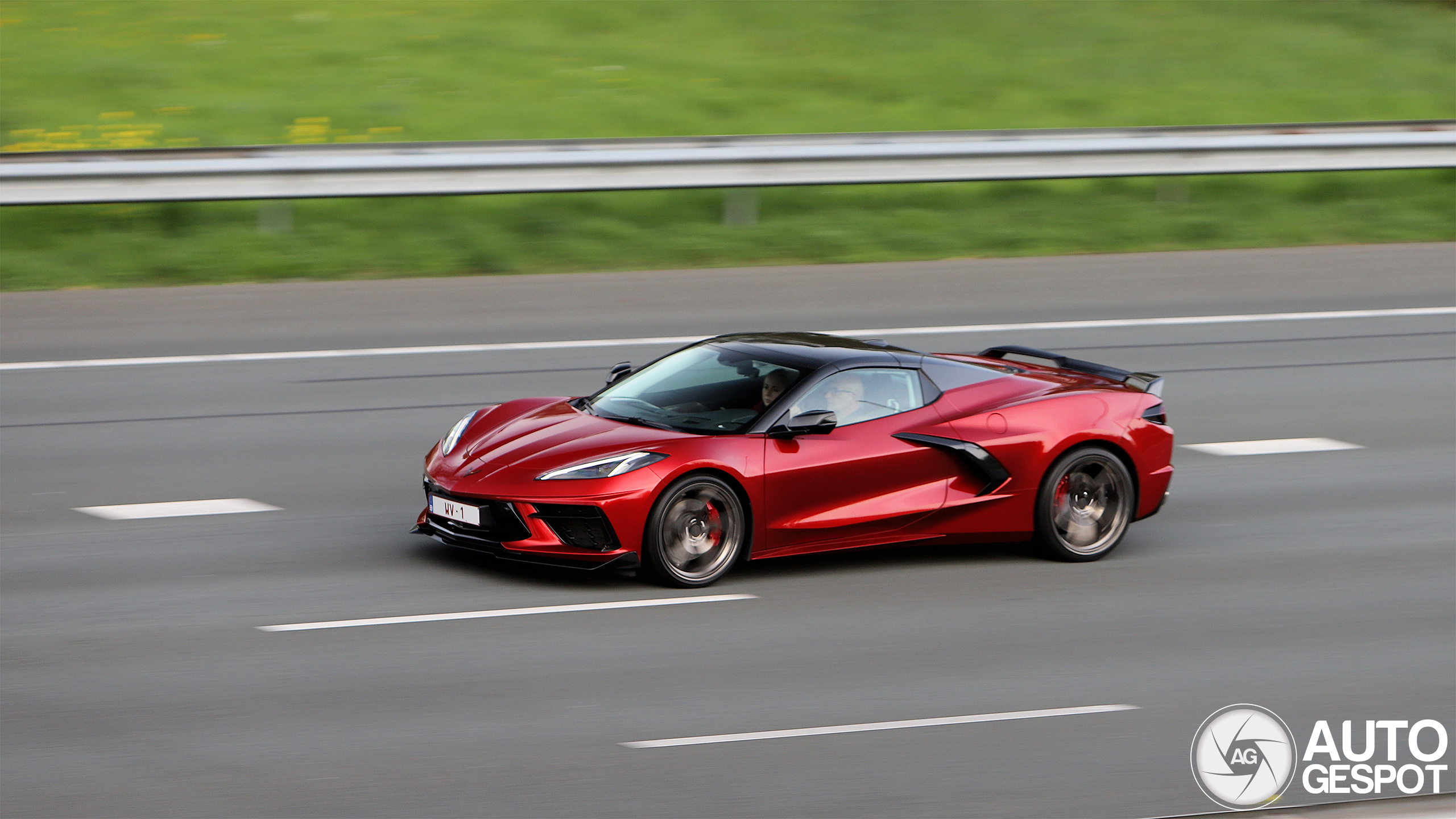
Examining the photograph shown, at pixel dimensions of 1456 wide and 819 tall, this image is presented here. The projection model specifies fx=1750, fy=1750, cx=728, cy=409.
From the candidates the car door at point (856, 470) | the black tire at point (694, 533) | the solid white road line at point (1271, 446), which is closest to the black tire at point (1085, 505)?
the car door at point (856, 470)

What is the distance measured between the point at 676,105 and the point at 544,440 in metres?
11.7

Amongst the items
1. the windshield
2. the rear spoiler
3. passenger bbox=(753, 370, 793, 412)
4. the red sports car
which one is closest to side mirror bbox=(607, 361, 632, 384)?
the red sports car

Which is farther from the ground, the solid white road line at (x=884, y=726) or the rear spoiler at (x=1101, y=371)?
the rear spoiler at (x=1101, y=371)

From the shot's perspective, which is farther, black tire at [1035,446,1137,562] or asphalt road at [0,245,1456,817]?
black tire at [1035,446,1137,562]

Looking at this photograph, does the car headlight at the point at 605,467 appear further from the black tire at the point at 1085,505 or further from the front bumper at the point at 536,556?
the black tire at the point at 1085,505

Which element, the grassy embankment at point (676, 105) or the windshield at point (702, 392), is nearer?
the windshield at point (702, 392)

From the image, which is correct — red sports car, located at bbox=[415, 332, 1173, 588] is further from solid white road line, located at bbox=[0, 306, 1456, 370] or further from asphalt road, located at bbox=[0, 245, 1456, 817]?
solid white road line, located at bbox=[0, 306, 1456, 370]

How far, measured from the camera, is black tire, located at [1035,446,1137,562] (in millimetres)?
9516

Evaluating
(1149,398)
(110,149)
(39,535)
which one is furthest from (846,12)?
(39,535)

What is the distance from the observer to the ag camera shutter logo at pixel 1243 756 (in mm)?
6488

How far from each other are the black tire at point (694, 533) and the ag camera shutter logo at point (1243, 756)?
2.55m

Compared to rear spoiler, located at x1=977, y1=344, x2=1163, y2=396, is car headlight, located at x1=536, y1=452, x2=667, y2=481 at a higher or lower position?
lower

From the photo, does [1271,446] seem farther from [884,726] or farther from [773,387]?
[884,726]
